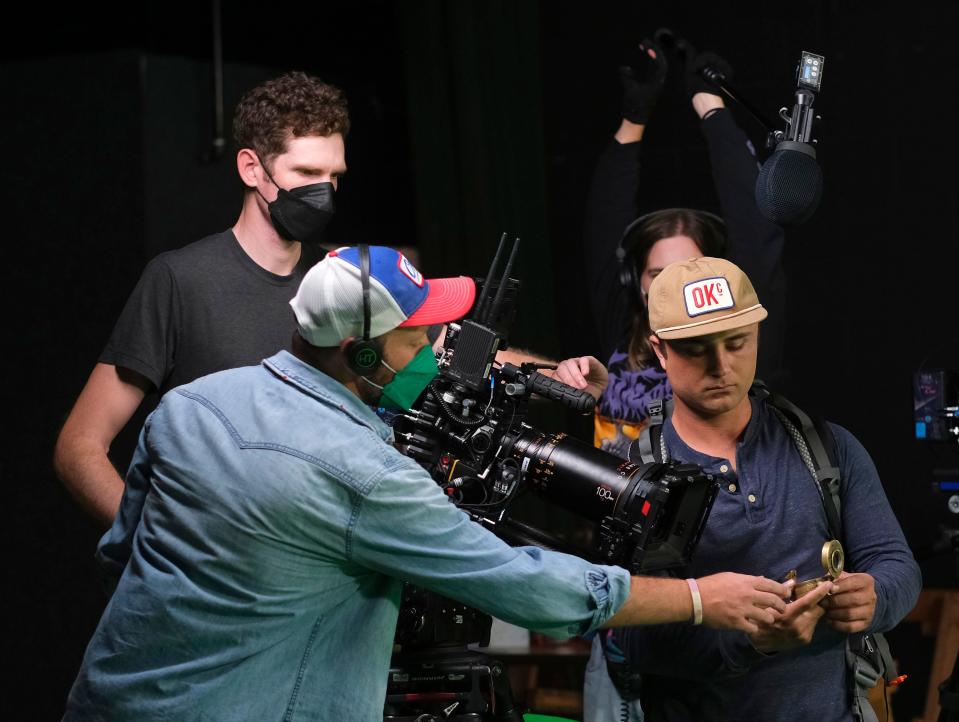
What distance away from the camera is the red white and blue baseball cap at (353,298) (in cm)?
162

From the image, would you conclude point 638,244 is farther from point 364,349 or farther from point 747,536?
point 364,349

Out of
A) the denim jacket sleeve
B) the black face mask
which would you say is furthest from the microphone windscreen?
the denim jacket sleeve

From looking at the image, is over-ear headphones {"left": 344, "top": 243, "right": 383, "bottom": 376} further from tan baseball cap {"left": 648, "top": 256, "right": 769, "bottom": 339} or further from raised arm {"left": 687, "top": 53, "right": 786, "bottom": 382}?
raised arm {"left": 687, "top": 53, "right": 786, "bottom": 382}

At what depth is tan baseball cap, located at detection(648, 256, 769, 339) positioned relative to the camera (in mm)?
1841

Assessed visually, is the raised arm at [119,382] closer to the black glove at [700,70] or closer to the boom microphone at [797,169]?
the boom microphone at [797,169]

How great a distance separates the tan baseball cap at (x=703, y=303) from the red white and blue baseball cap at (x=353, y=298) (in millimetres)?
378

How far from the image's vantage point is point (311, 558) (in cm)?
159

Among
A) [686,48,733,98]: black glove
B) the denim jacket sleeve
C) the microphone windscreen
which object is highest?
[686,48,733,98]: black glove

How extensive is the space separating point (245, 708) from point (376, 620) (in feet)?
0.63

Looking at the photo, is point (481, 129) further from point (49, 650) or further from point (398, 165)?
point (49, 650)

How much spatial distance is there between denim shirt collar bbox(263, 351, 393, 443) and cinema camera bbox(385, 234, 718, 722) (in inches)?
10.9

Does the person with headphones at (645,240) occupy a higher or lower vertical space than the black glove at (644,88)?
lower

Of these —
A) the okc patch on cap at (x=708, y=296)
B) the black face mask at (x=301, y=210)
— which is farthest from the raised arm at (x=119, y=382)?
the okc patch on cap at (x=708, y=296)

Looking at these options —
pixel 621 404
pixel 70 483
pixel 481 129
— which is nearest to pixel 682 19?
pixel 481 129
